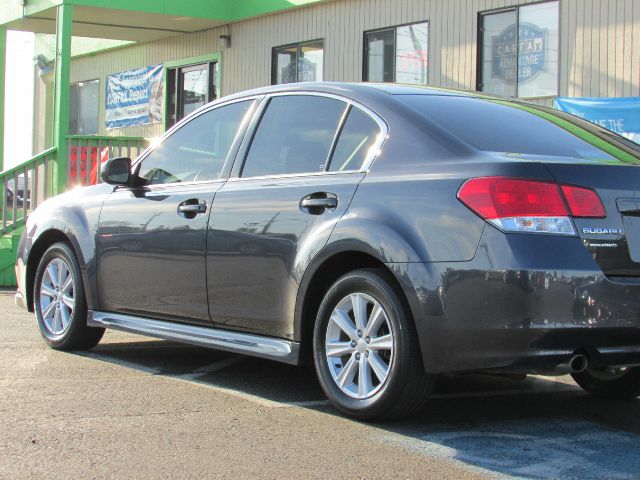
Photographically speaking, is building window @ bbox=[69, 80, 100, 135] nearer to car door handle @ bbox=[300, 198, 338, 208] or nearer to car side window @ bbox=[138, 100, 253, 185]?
car side window @ bbox=[138, 100, 253, 185]

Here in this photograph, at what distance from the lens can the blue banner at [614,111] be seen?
12227 millimetres

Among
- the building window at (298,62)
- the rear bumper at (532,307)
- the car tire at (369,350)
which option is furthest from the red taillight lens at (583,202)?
the building window at (298,62)

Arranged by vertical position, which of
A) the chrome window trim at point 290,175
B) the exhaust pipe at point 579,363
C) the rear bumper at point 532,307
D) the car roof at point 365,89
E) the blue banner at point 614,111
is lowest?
the exhaust pipe at point 579,363

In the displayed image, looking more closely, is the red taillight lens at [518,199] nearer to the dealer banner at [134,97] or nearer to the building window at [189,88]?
the building window at [189,88]

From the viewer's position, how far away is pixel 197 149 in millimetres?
6086

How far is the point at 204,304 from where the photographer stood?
5586 mm

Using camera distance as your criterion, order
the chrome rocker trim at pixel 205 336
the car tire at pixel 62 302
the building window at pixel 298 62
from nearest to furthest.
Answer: the chrome rocker trim at pixel 205 336, the car tire at pixel 62 302, the building window at pixel 298 62

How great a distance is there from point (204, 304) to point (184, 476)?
6.18 feet

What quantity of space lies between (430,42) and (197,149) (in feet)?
31.9

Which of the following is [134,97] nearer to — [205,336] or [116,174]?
[116,174]

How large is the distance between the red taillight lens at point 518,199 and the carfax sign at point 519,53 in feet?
32.8

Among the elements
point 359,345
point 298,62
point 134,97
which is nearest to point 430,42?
point 298,62

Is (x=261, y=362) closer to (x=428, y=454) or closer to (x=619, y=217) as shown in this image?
(x=428, y=454)

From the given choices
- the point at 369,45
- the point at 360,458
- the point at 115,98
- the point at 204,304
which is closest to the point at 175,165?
the point at 204,304
